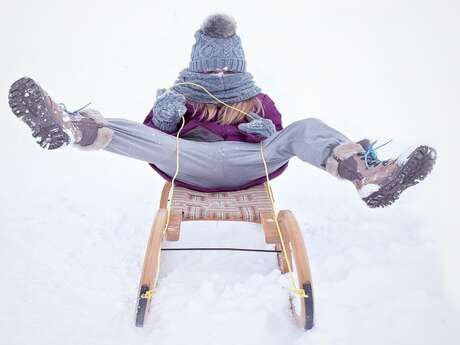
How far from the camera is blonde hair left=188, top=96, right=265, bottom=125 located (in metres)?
1.98

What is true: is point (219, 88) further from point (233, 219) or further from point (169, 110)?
point (233, 219)

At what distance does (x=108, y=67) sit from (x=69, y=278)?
3418 mm

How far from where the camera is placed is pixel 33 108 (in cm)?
133

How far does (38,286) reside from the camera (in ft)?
5.54

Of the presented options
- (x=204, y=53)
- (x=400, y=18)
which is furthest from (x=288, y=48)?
(x=204, y=53)

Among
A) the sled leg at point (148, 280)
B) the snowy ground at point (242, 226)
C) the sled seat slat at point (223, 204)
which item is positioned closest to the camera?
the sled leg at point (148, 280)

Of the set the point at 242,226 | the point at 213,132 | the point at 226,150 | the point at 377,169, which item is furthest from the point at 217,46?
the point at 377,169

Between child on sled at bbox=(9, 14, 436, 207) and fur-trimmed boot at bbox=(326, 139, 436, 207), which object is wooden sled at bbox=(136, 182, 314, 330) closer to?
child on sled at bbox=(9, 14, 436, 207)

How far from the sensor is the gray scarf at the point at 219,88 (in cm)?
201

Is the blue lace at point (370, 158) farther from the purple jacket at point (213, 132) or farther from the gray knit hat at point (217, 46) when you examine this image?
the gray knit hat at point (217, 46)

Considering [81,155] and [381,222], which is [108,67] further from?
[381,222]

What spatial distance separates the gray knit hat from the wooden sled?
0.54 metres

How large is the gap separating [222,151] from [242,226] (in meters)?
0.53

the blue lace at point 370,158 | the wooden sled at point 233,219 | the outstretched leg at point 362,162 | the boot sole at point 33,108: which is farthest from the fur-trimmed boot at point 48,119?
the blue lace at point 370,158
